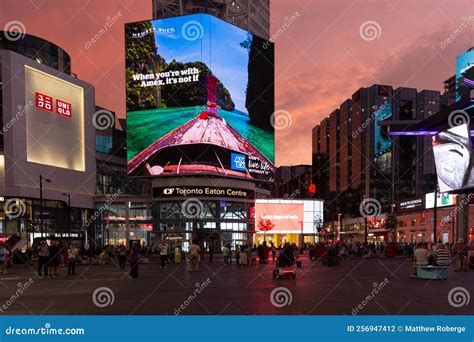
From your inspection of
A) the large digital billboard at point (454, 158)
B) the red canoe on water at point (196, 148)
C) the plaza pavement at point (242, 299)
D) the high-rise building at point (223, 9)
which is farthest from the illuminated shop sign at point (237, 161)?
the plaza pavement at point (242, 299)

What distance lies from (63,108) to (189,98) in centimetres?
1894

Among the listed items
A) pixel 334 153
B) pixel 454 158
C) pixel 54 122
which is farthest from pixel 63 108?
pixel 334 153

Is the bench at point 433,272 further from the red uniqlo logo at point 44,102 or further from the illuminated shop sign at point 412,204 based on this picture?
the illuminated shop sign at point 412,204

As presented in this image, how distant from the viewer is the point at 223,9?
86.1 metres

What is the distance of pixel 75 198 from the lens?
74.4 metres

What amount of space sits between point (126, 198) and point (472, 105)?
A: 55161 mm

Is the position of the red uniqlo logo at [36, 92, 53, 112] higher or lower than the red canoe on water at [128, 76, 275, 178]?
higher

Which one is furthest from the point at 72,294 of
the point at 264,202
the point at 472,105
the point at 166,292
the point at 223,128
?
the point at 264,202

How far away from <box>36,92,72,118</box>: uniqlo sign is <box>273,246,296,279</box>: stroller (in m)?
54.5

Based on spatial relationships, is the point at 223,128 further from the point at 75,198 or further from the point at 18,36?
the point at 18,36

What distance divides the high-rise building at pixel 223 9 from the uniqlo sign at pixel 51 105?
83.6 feet

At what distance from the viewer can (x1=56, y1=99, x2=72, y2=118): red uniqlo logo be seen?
7188 centimetres

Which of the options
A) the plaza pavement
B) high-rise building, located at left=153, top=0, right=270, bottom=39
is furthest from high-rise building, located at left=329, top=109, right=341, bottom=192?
the plaza pavement

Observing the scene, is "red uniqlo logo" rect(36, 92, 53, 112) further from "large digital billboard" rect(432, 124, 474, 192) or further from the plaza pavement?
the plaza pavement
